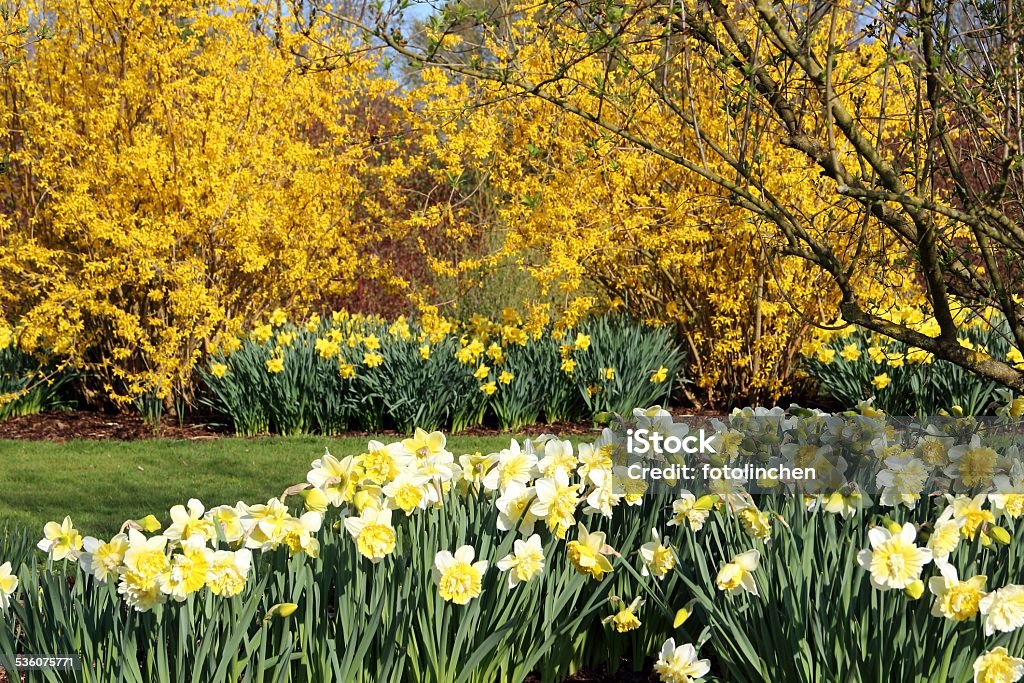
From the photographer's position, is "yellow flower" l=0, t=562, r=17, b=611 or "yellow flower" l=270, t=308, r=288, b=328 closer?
"yellow flower" l=0, t=562, r=17, b=611

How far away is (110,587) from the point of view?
2.18 metres

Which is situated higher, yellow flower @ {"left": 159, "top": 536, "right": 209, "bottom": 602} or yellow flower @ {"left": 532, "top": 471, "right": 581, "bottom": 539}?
yellow flower @ {"left": 532, "top": 471, "right": 581, "bottom": 539}

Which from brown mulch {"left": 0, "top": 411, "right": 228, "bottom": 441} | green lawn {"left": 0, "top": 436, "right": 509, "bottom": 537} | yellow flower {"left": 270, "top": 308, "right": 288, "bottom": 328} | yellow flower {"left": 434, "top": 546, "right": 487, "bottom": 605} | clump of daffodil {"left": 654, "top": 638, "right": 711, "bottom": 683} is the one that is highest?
yellow flower {"left": 270, "top": 308, "right": 288, "bottom": 328}

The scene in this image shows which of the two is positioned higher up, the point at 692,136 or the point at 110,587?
the point at 692,136

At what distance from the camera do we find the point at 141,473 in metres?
6.09

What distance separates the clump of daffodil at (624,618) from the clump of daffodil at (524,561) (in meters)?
0.23

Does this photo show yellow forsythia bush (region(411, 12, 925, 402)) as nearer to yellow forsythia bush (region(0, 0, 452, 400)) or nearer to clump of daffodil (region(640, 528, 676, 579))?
yellow forsythia bush (region(0, 0, 452, 400))

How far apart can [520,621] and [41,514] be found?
343cm

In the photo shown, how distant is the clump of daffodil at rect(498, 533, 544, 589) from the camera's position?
2.33 meters

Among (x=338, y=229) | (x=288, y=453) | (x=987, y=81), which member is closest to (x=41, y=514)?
(x=288, y=453)

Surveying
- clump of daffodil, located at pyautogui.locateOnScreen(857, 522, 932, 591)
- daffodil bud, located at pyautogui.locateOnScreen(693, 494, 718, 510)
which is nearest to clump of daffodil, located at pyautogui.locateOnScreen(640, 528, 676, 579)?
daffodil bud, located at pyautogui.locateOnScreen(693, 494, 718, 510)

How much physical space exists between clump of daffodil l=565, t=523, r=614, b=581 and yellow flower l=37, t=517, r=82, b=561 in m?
1.11

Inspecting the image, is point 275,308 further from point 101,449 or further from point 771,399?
point 771,399

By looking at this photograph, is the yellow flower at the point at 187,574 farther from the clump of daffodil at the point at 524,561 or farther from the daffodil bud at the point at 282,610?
the clump of daffodil at the point at 524,561
